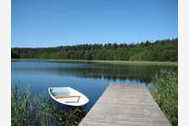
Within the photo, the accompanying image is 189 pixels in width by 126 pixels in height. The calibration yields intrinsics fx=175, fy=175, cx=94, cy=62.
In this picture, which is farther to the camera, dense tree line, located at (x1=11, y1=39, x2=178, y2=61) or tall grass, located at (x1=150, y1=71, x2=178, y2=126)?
dense tree line, located at (x1=11, y1=39, x2=178, y2=61)

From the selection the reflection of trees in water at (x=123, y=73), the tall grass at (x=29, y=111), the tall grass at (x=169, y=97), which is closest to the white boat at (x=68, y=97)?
the tall grass at (x=29, y=111)

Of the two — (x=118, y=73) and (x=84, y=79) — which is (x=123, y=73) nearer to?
(x=118, y=73)

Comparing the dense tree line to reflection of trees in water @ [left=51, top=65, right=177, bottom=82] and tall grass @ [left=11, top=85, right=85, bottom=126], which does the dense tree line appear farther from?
tall grass @ [left=11, top=85, right=85, bottom=126]

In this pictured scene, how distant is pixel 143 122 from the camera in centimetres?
195

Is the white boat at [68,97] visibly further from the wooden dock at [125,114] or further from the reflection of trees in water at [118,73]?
the reflection of trees in water at [118,73]

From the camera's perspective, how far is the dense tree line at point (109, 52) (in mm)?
19273

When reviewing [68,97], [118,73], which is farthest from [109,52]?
[68,97]

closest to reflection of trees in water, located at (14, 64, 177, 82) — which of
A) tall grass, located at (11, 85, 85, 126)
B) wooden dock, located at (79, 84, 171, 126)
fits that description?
wooden dock, located at (79, 84, 171, 126)

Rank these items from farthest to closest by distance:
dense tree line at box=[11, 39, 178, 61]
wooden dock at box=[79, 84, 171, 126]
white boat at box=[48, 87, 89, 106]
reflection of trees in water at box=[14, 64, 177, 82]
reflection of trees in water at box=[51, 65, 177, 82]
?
dense tree line at box=[11, 39, 178, 61], reflection of trees in water at box=[14, 64, 177, 82], reflection of trees in water at box=[51, 65, 177, 82], white boat at box=[48, 87, 89, 106], wooden dock at box=[79, 84, 171, 126]

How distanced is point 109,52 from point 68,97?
21.9m

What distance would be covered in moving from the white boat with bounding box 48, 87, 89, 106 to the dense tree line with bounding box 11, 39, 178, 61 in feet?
49.4

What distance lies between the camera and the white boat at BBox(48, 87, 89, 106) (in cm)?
368

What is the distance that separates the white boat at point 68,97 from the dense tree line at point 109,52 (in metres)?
15.0

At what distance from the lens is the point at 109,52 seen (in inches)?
1014
